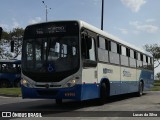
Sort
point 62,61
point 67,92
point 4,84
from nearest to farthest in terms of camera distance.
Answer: point 67,92
point 62,61
point 4,84

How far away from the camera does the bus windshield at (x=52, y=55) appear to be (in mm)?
15438

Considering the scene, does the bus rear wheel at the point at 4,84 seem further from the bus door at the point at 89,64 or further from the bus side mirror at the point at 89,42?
the bus side mirror at the point at 89,42

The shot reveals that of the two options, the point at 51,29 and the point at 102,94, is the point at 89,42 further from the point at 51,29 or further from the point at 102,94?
the point at 102,94

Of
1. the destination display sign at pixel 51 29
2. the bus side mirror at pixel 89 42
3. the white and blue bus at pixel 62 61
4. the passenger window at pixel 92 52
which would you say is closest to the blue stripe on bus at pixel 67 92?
the white and blue bus at pixel 62 61

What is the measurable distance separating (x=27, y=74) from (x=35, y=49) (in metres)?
0.99

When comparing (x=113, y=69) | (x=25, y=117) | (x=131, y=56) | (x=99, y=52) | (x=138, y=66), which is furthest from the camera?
(x=138, y=66)

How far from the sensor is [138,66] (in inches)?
1036

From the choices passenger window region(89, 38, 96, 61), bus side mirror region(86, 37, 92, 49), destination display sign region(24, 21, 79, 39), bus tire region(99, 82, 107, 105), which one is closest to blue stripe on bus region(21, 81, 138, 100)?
bus tire region(99, 82, 107, 105)

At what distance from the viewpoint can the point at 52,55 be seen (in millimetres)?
15617

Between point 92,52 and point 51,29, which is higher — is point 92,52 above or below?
below

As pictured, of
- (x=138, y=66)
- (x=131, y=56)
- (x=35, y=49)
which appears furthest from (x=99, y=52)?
(x=138, y=66)

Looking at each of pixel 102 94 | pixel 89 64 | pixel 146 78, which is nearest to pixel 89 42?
pixel 89 64

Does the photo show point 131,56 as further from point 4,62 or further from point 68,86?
point 4,62

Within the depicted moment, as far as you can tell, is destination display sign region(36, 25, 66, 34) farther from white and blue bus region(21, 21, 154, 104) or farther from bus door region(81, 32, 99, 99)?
bus door region(81, 32, 99, 99)
